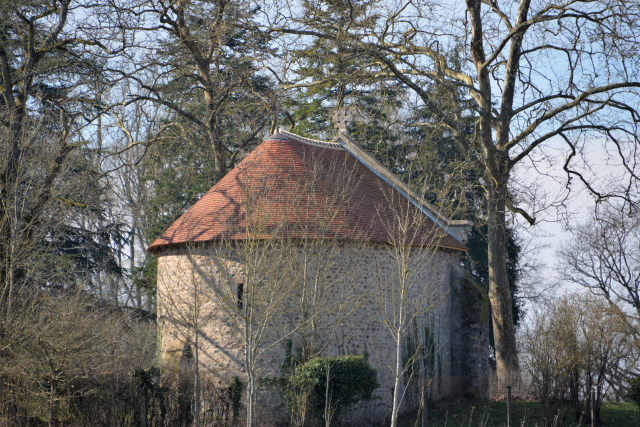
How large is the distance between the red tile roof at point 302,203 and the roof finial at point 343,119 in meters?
1.44

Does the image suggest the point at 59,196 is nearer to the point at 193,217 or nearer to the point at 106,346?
the point at 193,217

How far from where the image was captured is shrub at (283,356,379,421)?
12883 mm

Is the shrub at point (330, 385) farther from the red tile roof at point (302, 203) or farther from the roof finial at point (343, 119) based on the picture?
the roof finial at point (343, 119)

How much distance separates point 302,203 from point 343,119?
5.10 m

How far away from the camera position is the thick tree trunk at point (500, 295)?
59.5 feet

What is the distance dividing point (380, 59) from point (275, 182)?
4324 millimetres

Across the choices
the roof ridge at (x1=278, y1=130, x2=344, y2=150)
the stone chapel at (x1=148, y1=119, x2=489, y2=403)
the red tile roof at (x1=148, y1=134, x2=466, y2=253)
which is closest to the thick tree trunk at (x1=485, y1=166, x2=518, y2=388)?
the stone chapel at (x1=148, y1=119, x2=489, y2=403)

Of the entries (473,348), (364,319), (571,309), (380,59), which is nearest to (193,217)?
(364,319)

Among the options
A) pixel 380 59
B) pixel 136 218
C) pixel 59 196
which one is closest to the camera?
pixel 59 196

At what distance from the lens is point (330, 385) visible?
13.0 m

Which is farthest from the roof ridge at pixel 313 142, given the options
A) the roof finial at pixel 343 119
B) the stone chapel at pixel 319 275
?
the roof finial at pixel 343 119

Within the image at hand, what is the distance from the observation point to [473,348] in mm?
17359

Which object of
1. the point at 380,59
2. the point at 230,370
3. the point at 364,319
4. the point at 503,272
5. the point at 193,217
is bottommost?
the point at 230,370

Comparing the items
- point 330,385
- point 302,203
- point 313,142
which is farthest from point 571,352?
point 313,142
